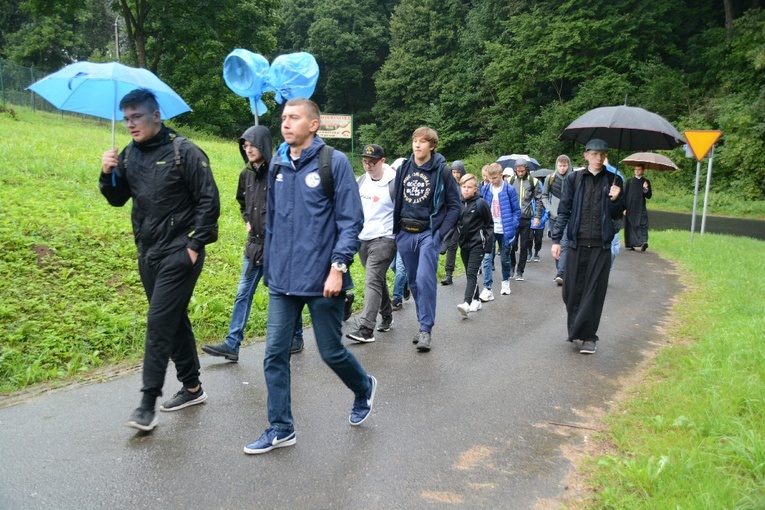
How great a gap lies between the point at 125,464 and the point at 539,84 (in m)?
40.2

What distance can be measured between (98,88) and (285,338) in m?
2.33

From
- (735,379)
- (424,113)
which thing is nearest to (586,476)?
(735,379)

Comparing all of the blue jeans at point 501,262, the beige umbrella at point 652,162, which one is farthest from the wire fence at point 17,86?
the beige umbrella at point 652,162

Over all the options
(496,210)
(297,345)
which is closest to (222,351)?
(297,345)

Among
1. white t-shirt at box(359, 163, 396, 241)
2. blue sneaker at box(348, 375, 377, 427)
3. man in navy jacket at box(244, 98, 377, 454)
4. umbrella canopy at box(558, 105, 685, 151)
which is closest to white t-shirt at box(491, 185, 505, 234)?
umbrella canopy at box(558, 105, 685, 151)

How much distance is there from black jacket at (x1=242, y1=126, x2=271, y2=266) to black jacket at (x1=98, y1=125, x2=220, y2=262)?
1.21 metres

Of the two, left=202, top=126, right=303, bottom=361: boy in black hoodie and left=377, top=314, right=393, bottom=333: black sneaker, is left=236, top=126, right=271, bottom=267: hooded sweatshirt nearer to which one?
left=202, top=126, right=303, bottom=361: boy in black hoodie

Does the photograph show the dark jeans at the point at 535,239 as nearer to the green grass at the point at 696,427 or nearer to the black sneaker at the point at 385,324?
the green grass at the point at 696,427

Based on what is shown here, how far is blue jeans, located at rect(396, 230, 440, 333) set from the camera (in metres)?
6.08

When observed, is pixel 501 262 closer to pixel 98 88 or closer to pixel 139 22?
pixel 98 88

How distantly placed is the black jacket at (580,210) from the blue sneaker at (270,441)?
3.84 metres

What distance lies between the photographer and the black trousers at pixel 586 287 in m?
6.12

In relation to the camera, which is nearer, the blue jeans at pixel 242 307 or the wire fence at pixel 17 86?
the blue jeans at pixel 242 307

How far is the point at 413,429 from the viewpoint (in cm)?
417
